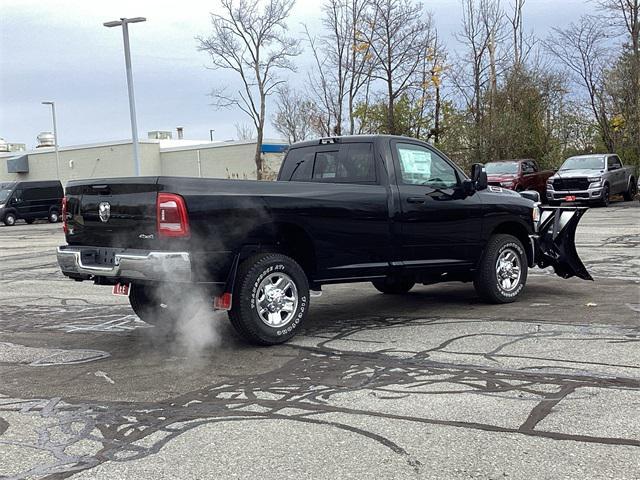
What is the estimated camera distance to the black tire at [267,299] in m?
6.27

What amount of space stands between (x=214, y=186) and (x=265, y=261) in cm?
82

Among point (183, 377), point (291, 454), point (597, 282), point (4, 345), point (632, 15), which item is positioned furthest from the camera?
point (632, 15)

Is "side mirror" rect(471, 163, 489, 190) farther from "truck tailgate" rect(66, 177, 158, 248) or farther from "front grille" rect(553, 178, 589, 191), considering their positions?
"front grille" rect(553, 178, 589, 191)

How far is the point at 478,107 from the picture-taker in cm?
→ 3616

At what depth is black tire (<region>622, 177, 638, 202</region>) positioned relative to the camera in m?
28.3

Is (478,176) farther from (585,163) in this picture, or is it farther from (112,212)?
(585,163)

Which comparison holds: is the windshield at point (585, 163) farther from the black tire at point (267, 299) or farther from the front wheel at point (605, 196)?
the black tire at point (267, 299)

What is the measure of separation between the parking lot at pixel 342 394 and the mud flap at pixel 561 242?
1.25 feet

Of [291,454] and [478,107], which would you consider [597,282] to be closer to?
[291,454]

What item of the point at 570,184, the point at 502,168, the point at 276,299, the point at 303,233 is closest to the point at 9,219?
the point at 502,168

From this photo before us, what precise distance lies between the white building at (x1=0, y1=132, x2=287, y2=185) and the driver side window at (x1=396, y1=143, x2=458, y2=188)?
3735 cm

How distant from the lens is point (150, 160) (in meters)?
51.9

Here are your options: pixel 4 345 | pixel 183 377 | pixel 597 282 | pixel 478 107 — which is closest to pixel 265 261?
pixel 183 377

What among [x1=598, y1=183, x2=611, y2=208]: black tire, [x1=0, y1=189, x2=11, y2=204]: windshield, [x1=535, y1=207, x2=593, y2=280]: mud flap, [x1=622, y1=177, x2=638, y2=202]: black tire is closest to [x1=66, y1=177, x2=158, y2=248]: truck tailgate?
[x1=535, y1=207, x2=593, y2=280]: mud flap
